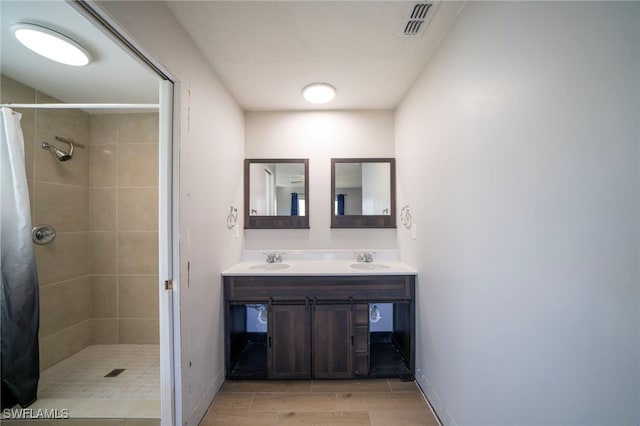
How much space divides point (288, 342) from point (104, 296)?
196cm

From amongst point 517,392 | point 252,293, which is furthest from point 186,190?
point 517,392

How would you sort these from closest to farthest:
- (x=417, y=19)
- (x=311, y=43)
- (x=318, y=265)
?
(x=417, y=19) < (x=311, y=43) < (x=318, y=265)

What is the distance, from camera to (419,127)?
1761mm

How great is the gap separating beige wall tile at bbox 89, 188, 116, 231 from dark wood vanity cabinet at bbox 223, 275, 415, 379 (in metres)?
1.47

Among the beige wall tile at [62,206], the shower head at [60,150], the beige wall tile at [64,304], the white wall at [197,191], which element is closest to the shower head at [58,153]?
the shower head at [60,150]

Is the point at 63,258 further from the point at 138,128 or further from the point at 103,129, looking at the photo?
the point at 138,128

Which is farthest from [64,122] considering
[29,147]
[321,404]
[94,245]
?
[321,404]

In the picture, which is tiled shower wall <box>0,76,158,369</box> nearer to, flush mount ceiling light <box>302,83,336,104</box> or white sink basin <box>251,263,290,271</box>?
white sink basin <box>251,263,290,271</box>

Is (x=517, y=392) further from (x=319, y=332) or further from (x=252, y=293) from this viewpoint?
(x=252, y=293)

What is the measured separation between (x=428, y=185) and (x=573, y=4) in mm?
1048

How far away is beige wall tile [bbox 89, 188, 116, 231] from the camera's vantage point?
222 cm

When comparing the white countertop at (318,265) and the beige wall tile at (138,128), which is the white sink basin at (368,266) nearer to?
the white countertop at (318,265)

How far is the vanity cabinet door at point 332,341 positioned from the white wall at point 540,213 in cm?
70

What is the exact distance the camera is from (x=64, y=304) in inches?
78.9
